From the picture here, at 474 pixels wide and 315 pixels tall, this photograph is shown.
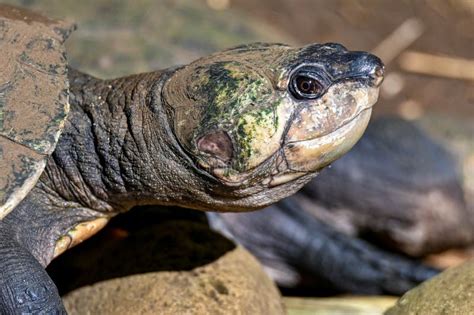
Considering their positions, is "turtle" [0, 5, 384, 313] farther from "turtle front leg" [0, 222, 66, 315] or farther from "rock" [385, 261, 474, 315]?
"rock" [385, 261, 474, 315]

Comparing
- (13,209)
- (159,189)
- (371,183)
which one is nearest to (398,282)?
(371,183)

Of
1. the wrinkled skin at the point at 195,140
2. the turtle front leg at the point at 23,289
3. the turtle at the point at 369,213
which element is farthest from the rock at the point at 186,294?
the turtle at the point at 369,213

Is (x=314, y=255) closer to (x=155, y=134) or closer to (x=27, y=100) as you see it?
(x=155, y=134)

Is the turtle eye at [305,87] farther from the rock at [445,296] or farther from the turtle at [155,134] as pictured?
the rock at [445,296]

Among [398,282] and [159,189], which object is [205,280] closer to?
[159,189]

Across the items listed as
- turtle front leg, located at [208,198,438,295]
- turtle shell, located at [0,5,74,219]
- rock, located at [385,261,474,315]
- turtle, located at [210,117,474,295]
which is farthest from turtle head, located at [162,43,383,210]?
turtle, located at [210,117,474,295]

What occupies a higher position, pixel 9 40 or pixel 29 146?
pixel 9 40

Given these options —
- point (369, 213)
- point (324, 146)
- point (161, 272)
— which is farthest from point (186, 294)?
point (369, 213)
